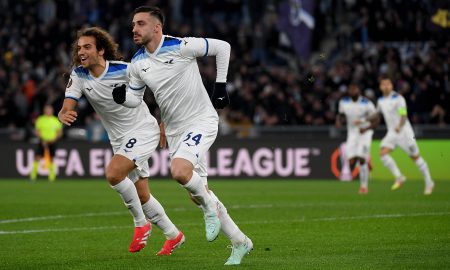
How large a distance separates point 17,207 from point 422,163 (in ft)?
28.7

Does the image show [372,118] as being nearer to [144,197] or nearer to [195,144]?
[144,197]

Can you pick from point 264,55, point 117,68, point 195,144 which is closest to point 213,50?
point 195,144

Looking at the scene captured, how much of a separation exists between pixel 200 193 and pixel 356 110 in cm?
1514

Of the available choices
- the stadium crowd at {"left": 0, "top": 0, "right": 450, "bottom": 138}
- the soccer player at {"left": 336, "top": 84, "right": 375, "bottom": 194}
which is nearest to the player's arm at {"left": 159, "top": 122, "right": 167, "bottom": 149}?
the soccer player at {"left": 336, "top": 84, "right": 375, "bottom": 194}

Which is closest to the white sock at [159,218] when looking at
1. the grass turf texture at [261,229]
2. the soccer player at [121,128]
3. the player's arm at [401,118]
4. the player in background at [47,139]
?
the soccer player at [121,128]

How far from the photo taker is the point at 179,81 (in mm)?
10414

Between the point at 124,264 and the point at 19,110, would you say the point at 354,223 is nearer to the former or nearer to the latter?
the point at 124,264

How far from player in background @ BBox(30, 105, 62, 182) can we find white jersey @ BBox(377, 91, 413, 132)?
965 centimetres

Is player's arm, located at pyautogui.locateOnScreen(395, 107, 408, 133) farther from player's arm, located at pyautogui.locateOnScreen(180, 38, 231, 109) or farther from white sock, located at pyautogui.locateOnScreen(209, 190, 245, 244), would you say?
white sock, located at pyautogui.locateOnScreen(209, 190, 245, 244)

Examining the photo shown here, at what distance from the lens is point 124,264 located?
34.4 ft

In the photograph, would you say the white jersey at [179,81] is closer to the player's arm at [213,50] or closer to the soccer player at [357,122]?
the player's arm at [213,50]

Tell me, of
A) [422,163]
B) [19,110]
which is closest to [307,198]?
[422,163]

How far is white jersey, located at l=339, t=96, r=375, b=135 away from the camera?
80.0 ft

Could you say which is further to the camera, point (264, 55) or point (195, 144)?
point (264, 55)
